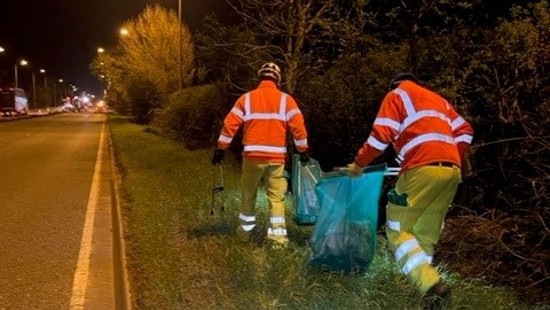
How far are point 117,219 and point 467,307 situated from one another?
204 inches

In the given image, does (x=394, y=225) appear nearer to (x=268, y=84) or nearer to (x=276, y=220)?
(x=276, y=220)

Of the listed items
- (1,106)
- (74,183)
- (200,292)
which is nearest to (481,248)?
(200,292)

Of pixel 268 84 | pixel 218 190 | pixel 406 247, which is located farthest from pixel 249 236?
pixel 406 247

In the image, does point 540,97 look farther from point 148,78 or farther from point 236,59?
point 148,78

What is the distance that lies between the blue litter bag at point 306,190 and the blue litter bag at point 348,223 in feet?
3.50

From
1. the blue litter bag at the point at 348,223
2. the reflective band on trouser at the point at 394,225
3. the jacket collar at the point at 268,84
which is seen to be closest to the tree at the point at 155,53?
the jacket collar at the point at 268,84

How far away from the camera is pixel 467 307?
416 centimetres

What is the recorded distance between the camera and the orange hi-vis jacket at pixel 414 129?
4043 millimetres

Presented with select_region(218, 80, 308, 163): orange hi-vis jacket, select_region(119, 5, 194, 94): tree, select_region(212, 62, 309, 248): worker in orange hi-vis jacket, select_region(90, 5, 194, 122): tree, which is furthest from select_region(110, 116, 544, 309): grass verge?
select_region(119, 5, 194, 94): tree

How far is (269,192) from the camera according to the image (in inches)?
231

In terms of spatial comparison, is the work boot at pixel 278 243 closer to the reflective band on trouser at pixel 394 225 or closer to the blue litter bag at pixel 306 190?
the blue litter bag at pixel 306 190

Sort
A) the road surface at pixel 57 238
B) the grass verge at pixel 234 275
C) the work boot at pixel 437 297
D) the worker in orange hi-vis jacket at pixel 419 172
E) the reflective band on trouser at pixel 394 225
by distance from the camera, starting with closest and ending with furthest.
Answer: the work boot at pixel 437 297 → the worker in orange hi-vis jacket at pixel 419 172 → the reflective band on trouser at pixel 394 225 → the grass verge at pixel 234 275 → the road surface at pixel 57 238

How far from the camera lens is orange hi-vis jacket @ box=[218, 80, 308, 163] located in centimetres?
571

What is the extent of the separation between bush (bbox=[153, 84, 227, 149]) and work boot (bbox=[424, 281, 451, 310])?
12.7m
